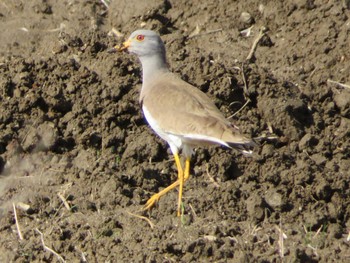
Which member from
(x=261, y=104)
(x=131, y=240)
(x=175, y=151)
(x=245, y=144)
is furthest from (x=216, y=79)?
(x=131, y=240)

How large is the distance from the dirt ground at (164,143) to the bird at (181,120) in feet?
0.86

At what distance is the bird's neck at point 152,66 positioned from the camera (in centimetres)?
933

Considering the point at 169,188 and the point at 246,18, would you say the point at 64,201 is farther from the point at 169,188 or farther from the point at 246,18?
the point at 246,18

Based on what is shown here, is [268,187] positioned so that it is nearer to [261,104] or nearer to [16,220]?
[261,104]

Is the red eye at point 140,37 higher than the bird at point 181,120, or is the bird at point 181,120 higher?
the red eye at point 140,37

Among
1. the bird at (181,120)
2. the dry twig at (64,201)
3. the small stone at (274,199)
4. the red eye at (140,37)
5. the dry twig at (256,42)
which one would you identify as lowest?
the small stone at (274,199)

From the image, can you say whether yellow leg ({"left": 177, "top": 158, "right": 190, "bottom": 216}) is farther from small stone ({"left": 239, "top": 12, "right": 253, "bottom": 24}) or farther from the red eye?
small stone ({"left": 239, "top": 12, "right": 253, "bottom": 24})

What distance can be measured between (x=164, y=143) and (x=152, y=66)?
0.74m

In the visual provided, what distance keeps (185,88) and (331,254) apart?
2.11 metres

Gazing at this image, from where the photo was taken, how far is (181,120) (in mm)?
8508

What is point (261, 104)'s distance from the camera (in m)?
9.59

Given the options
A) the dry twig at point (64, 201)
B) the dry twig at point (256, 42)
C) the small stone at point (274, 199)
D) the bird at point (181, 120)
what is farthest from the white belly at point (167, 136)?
the dry twig at point (256, 42)

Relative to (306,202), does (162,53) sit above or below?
above

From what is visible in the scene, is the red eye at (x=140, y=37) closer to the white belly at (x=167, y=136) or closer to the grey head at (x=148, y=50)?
the grey head at (x=148, y=50)
